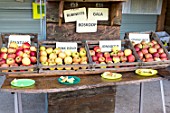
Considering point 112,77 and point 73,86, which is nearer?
point 73,86

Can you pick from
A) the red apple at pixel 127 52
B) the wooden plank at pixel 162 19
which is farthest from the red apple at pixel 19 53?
the wooden plank at pixel 162 19

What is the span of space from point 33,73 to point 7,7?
3.24 meters

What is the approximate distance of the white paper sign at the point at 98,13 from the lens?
244 cm

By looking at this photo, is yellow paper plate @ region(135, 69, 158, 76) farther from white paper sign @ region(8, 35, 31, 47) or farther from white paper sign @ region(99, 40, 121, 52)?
white paper sign @ region(8, 35, 31, 47)

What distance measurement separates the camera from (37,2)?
4.78 m

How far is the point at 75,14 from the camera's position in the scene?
2398 mm

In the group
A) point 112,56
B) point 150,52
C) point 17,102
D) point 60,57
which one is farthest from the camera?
point 150,52

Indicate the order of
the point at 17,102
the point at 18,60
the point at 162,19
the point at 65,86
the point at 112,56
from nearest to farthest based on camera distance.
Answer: the point at 65,86, the point at 17,102, the point at 18,60, the point at 112,56, the point at 162,19

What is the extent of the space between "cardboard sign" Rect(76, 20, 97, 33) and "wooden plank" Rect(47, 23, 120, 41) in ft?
0.15

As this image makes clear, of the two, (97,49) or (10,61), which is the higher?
(97,49)

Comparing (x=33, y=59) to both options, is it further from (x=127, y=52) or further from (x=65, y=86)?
(x=127, y=52)

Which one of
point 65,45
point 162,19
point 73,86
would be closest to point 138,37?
point 65,45

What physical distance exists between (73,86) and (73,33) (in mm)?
824

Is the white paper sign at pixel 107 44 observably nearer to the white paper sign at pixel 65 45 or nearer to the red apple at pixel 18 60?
the white paper sign at pixel 65 45
